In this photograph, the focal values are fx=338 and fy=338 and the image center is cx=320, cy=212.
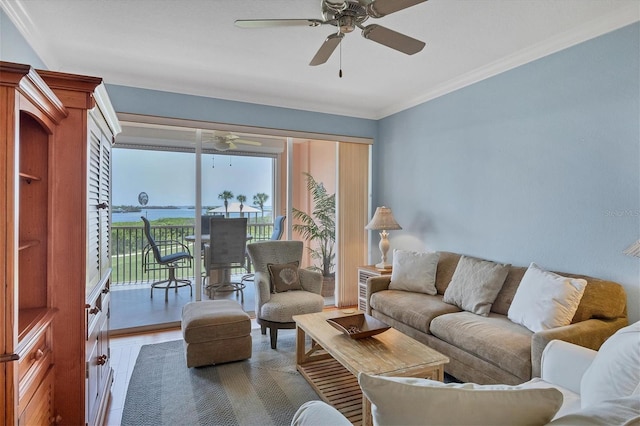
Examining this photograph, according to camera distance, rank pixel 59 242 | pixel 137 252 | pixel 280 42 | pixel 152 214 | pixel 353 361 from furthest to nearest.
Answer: pixel 137 252 → pixel 152 214 → pixel 280 42 → pixel 353 361 → pixel 59 242

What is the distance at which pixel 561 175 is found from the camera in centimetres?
273

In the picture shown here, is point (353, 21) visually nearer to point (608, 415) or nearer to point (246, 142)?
point (608, 415)

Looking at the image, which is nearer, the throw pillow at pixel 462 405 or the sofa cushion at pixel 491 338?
the throw pillow at pixel 462 405

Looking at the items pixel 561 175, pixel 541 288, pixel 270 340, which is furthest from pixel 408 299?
pixel 561 175

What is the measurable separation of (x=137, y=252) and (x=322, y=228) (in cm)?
245

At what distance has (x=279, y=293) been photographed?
3.56 m

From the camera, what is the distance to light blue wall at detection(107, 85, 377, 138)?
141 inches

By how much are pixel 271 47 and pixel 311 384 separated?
2.71 m

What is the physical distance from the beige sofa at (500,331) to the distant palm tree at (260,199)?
2211 mm

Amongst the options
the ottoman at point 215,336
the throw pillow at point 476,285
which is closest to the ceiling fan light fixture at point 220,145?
the ottoman at point 215,336

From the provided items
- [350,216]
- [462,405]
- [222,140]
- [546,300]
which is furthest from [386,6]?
[350,216]

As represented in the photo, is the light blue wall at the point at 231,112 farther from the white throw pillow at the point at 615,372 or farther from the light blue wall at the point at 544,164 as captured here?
the white throw pillow at the point at 615,372

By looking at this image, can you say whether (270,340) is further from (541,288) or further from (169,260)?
(541,288)

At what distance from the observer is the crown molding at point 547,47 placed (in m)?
2.32
